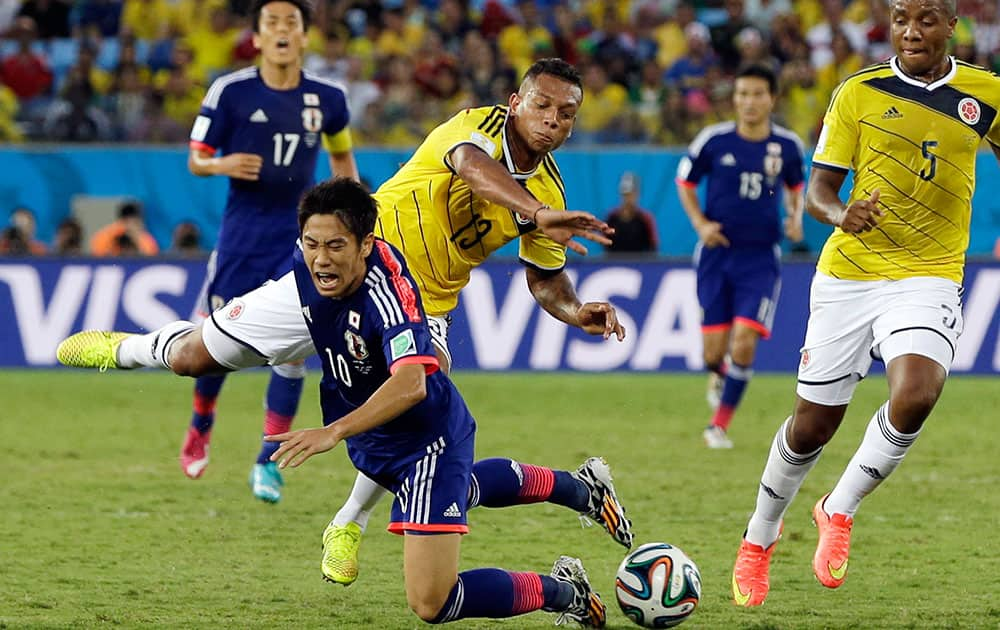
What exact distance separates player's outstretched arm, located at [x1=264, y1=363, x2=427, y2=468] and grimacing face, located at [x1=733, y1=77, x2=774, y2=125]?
279 inches

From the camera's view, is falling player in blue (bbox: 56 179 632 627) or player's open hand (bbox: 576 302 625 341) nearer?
falling player in blue (bbox: 56 179 632 627)

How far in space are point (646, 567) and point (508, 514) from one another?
2.67 metres

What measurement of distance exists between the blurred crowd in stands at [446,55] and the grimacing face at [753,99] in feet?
17.8

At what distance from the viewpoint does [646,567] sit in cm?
623

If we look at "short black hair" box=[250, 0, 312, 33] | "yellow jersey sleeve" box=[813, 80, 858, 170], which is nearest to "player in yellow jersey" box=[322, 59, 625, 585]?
"yellow jersey sleeve" box=[813, 80, 858, 170]

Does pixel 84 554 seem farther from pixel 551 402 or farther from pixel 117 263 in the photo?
pixel 117 263

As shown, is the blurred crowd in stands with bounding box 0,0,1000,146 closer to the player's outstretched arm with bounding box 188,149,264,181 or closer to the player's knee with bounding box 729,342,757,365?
the player's knee with bounding box 729,342,757,365

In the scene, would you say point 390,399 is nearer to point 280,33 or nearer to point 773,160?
point 280,33

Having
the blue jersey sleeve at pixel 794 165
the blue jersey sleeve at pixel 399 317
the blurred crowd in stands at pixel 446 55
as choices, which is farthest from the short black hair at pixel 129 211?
the blue jersey sleeve at pixel 399 317

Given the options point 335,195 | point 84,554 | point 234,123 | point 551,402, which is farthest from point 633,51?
point 335,195

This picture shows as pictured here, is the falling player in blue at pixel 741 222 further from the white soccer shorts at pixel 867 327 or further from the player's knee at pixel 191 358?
the player's knee at pixel 191 358

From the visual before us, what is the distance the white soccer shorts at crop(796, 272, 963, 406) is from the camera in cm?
652

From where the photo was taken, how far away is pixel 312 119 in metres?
9.40

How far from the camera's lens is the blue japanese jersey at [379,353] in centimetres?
555
